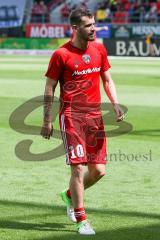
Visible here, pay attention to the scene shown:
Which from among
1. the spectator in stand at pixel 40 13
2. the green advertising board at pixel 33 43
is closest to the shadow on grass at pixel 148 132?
the green advertising board at pixel 33 43

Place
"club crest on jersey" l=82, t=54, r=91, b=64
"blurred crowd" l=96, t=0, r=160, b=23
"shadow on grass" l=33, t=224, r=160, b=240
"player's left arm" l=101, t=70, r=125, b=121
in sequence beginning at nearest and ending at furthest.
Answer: "shadow on grass" l=33, t=224, r=160, b=240, "club crest on jersey" l=82, t=54, r=91, b=64, "player's left arm" l=101, t=70, r=125, b=121, "blurred crowd" l=96, t=0, r=160, b=23

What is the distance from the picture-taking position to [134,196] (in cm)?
891

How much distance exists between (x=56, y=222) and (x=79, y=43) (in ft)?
5.99

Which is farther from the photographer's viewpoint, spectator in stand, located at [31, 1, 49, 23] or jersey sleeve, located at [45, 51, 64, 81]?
spectator in stand, located at [31, 1, 49, 23]

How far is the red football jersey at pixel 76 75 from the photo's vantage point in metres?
7.26

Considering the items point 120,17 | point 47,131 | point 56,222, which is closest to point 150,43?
point 120,17

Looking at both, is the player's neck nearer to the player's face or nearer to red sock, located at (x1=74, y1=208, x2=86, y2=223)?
the player's face

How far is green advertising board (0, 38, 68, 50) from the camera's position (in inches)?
2127

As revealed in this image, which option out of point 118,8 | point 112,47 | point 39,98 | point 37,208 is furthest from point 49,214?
point 118,8

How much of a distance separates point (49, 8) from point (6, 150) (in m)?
49.2

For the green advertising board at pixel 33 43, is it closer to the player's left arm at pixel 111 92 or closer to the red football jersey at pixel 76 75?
the player's left arm at pixel 111 92

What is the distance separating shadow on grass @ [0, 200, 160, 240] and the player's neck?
1.78 metres

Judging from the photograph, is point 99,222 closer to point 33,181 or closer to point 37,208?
point 37,208

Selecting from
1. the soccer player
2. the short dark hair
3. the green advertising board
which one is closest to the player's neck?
the soccer player
